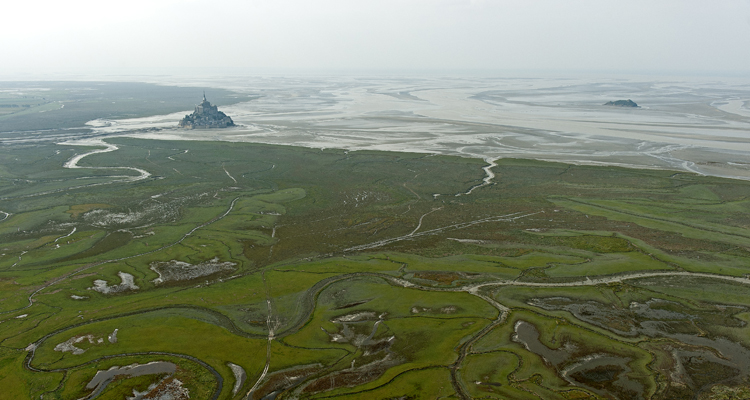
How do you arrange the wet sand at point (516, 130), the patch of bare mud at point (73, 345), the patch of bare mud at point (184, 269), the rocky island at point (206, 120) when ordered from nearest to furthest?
the patch of bare mud at point (73, 345) → the patch of bare mud at point (184, 269) → the wet sand at point (516, 130) → the rocky island at point (206, 120)

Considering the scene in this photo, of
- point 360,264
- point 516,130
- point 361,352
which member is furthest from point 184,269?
point 516,130

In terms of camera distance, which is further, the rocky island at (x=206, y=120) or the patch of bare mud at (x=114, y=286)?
the rocky island at (x=206, y=120)

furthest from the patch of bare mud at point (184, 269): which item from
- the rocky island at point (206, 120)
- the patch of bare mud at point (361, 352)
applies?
the rocky island at point (206, 120)

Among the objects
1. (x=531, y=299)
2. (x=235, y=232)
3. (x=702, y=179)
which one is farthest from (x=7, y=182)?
(x=702, y=179)

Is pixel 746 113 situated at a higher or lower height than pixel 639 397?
higher

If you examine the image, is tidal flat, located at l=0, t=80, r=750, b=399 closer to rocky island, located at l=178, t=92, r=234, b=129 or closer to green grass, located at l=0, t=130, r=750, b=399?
green grass, located at l=0, t=130, r=750, b=399

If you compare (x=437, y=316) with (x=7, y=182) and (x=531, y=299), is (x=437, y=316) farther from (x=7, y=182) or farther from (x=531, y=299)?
(x=7, y=182)

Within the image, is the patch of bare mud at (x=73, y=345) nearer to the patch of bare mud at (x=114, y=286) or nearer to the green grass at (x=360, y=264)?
the green grass at (x=360, y=264)

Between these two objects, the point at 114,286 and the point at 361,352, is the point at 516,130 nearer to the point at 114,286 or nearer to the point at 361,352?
the point at 361,352
